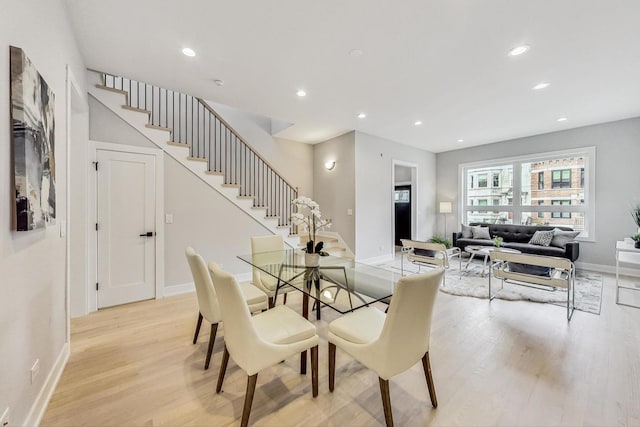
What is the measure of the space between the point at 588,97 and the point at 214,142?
20.0ft

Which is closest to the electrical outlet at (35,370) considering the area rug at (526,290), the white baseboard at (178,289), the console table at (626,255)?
the white baseboard at (178,289)

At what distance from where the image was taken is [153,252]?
137 inches

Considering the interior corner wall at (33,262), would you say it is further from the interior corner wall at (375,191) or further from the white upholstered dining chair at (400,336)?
the interior corner wall at (375,191)

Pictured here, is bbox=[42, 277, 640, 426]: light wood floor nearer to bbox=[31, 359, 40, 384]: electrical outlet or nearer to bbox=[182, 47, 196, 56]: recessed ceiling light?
bbox=[31, 359, 40, 384]: electrical outlet

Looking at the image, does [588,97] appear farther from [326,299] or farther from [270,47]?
[326,299]

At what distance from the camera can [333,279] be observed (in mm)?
2289

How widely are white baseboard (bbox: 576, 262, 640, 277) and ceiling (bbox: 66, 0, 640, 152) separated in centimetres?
278

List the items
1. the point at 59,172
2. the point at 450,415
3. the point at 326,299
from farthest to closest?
the point at 59,172
the point at 326,299
the point at 450,415

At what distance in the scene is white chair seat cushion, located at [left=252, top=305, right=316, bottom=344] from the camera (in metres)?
1.66

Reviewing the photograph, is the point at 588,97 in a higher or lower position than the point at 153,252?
higher

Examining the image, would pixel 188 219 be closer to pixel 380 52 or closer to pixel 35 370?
pixel 35 370

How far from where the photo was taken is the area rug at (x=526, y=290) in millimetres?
3400

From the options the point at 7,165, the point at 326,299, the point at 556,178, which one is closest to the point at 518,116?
the point at 556,178

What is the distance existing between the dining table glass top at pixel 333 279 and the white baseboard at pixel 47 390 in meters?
1.59
